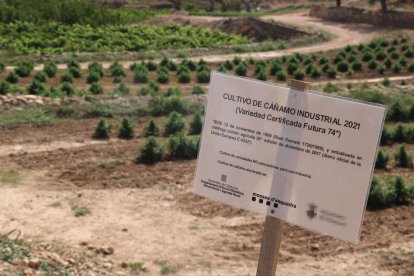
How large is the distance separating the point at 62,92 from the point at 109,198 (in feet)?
25.2

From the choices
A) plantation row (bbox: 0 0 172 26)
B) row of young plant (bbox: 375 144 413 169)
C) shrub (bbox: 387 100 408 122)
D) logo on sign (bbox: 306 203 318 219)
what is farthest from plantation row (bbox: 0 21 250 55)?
logo on sign (bbox: 306 203 318 219)

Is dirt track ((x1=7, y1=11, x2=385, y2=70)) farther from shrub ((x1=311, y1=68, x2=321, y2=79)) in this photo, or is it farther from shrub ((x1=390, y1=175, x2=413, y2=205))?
shrub ((x1=390, y1=175, x2=413, y2=205))

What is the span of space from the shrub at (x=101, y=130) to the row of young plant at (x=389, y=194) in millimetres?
5287

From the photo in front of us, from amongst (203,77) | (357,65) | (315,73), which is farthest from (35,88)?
(357,65)

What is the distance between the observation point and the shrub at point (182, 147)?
10320 millimetres

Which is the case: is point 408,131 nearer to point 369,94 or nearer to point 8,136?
point 369,94

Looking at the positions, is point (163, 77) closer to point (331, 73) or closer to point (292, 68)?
point (292, 68)

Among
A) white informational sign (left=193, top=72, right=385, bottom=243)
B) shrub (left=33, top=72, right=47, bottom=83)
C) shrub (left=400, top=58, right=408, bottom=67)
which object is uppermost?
white informational sign (left=193, top=72, right=385, bottom=243)

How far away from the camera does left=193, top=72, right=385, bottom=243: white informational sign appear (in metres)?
4.04

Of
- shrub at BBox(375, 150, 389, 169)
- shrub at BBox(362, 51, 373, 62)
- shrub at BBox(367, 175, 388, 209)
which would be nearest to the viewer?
shrub at BBox(367, 175, 388, 209)

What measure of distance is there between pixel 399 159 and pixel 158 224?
4.80 m

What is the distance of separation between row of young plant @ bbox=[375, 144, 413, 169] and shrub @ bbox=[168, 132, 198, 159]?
3.13m

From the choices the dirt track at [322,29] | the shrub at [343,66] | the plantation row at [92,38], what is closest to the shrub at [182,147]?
the dirt track at [322,29]

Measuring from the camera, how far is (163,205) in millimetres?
8352
